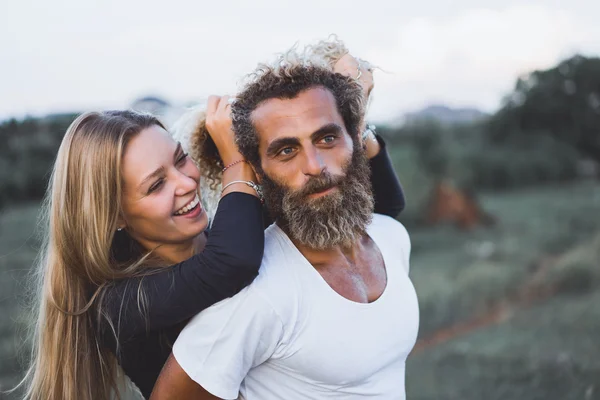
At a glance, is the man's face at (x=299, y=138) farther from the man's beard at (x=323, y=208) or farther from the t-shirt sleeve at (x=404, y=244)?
the t-shirt sleeve at (x=404, y=244)

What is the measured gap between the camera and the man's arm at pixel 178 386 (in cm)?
227

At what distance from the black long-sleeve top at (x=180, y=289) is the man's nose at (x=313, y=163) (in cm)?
23

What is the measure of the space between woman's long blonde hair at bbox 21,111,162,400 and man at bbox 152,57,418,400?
53 centimetres

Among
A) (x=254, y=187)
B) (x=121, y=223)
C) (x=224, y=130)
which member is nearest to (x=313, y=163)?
(x=254, y=187)

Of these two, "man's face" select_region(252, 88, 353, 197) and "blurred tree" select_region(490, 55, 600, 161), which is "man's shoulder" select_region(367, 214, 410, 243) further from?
"blurred tree" select_region(490, 55, 600, 161)

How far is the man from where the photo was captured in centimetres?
226

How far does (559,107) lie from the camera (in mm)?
10914

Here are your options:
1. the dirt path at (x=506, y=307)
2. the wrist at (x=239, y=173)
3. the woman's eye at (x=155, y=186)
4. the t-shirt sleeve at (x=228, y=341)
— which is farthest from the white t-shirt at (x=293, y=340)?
the dirt path at (x=506, y=307)

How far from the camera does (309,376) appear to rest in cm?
237

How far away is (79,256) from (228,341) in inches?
33.0

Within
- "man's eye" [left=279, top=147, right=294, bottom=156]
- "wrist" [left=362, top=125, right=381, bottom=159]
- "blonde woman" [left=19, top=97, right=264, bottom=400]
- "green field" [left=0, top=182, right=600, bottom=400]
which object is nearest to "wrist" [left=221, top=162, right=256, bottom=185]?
"blonde woman" [left=19, top=97, right=264, bottom=400]

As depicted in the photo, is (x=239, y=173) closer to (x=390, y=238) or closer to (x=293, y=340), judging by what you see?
(x=293, y=340)

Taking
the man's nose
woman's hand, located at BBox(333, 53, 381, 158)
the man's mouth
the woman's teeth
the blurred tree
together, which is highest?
woman's hand, located at BBox(333, 53, 381, 158)

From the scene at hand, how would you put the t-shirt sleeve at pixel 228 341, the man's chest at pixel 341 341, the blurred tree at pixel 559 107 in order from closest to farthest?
the t-shirt sleeve at pixel 228 341 < the man's chest at pixel 341 341 < the blurred tree at pixel 559 107
